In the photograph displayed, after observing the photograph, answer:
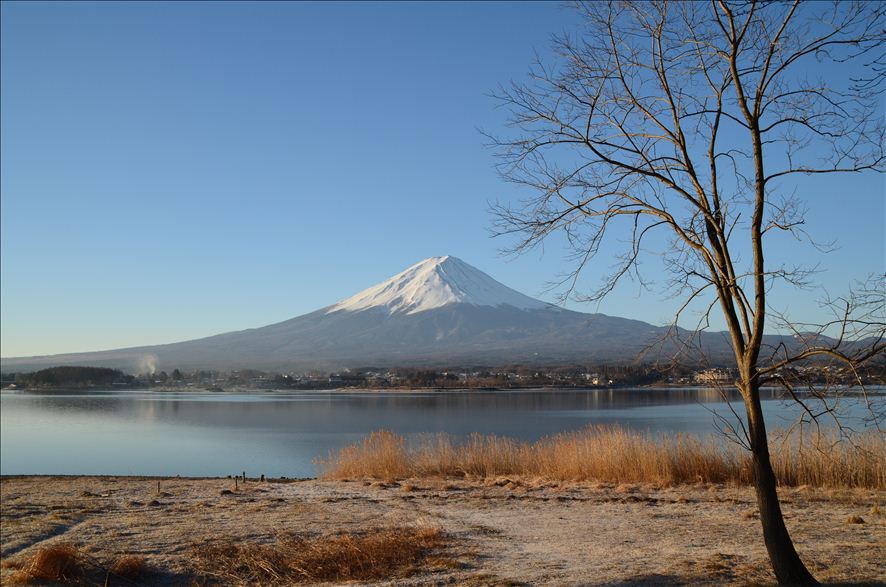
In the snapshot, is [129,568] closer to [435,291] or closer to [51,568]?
[51,568]

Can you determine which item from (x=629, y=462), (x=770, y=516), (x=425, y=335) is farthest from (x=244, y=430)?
(x=425, y=335)

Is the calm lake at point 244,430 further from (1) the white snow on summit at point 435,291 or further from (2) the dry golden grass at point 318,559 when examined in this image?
(1) the white snow on summit at point 435,291

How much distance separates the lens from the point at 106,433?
35.9 metres

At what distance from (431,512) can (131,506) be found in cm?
476

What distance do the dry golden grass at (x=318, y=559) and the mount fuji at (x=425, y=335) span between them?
94.7m

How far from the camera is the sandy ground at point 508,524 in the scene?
23.2ft

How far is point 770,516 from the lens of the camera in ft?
19.7

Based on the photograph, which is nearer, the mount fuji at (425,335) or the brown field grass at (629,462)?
the brown field grass at (629,462)

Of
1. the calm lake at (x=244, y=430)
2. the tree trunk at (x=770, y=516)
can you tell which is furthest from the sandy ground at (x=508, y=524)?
the calm lake at (x=244, y=430)

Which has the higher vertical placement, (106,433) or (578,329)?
(578,329)

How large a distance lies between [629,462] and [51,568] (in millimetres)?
9870

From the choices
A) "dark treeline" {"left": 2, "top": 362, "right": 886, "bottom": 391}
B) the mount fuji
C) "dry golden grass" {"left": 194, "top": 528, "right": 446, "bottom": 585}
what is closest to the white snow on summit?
the mount fuji

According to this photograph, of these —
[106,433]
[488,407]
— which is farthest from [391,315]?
[106,433]

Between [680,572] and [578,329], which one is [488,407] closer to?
[680,572]
